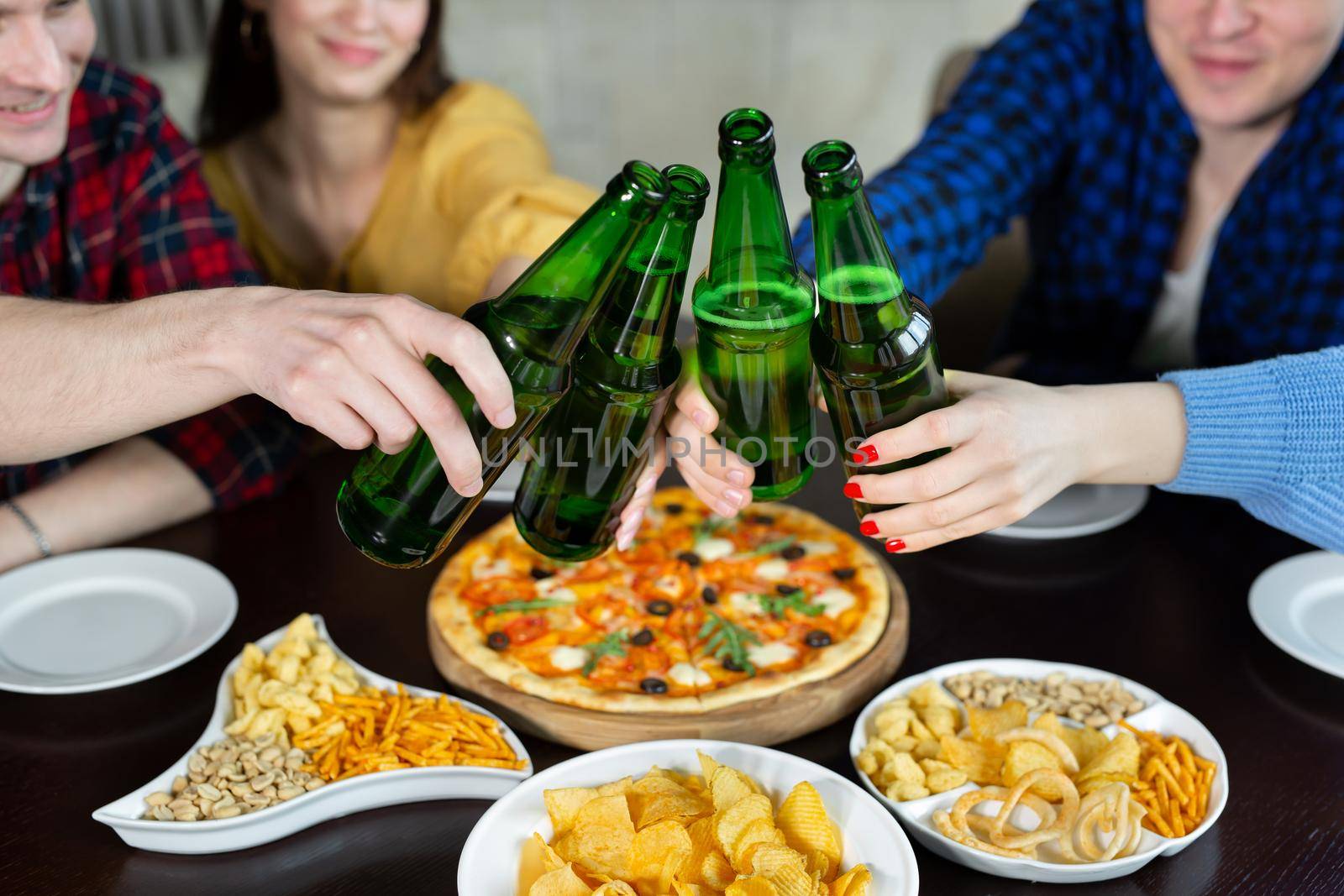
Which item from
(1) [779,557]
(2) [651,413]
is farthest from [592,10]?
(2) [651,413]

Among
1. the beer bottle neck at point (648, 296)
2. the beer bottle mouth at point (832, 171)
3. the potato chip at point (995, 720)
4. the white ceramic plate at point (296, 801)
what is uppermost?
the beer bottle mouth at point (832, 171)

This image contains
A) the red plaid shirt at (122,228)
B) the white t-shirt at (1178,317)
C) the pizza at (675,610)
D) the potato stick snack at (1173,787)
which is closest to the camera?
the potato stick snack at (1173,787)

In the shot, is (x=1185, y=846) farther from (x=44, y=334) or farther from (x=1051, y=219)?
(x=1051, y=219)

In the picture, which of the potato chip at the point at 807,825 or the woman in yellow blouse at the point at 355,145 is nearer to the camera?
the potato chip at the point at 807,825

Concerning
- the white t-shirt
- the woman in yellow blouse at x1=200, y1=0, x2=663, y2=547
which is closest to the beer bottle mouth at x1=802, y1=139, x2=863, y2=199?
the woman in yellow blouse at x1=200, y1=0, x2=663, y2=547

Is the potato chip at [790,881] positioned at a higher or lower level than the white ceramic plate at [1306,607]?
higher

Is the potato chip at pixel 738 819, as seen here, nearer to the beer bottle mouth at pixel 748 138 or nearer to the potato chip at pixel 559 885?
the potato chip at pixel 559 885

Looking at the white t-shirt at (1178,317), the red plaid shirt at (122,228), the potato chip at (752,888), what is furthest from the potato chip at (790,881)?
the white t-shirt at (1178,317)

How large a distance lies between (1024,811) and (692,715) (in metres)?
0.35

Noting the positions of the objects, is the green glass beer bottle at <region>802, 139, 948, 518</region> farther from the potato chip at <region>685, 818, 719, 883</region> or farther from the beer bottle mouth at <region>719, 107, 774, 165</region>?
the potato chip at <region>685, 818, 719, 883</region>

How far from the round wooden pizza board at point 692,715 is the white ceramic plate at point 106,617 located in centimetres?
36

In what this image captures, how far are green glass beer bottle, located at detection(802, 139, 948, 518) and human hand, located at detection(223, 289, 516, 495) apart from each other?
28 centimetres

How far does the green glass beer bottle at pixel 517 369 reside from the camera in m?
0.95

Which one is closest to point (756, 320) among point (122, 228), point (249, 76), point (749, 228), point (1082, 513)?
point (749, 228)
